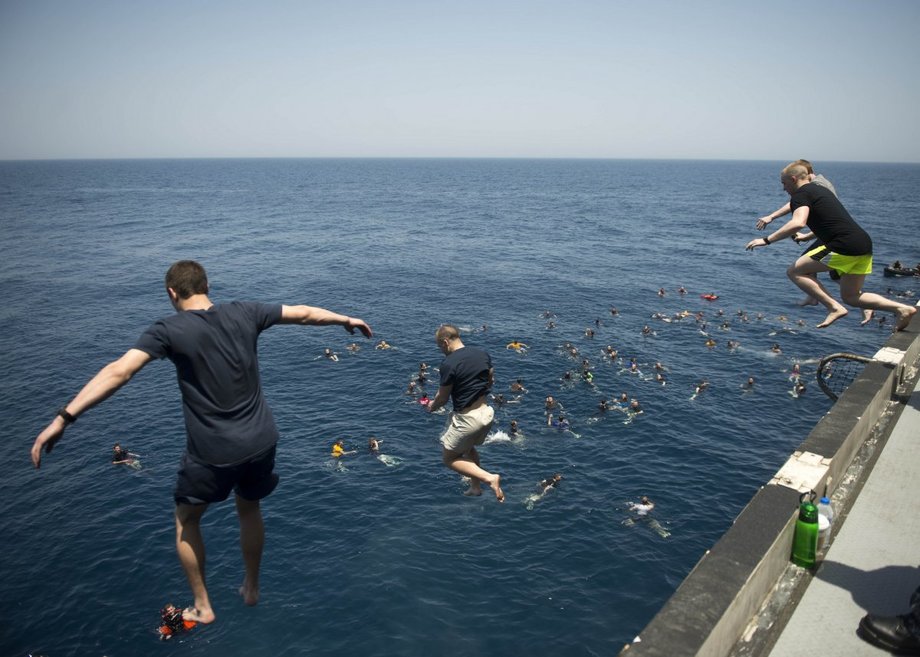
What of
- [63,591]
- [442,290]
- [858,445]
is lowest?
[63,591]

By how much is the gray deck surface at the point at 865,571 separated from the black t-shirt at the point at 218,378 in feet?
17.7

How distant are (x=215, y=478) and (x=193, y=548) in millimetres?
996

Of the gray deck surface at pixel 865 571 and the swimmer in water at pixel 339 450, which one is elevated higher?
the gray deck surface at pixel 865 571

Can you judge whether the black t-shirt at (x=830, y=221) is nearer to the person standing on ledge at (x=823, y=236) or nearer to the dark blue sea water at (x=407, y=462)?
the person standing on ledge at (x=823, y=236)

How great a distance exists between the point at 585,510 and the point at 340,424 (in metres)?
14.1

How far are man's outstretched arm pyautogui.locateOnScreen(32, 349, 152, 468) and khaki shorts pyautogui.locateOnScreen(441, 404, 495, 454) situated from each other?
4.41 meters

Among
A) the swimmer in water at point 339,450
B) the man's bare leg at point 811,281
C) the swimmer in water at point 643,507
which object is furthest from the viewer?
the swimmer in water at point 339,450

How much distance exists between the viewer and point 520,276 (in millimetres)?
63906

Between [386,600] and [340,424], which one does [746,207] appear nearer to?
[340,424]

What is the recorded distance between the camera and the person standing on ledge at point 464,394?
7586 millimetres

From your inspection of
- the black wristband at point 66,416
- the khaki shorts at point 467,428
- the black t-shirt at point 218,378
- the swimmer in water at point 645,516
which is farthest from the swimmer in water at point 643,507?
the black wristband at point 66,416

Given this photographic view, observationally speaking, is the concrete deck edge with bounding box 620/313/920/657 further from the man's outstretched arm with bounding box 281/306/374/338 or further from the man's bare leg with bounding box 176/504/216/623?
the man's bare leg with bounding box 176/504/216/623

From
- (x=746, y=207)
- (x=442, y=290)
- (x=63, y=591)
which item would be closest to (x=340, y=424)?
(x=63, y=591)

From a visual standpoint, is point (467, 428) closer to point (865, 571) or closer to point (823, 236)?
point (865, 571)
